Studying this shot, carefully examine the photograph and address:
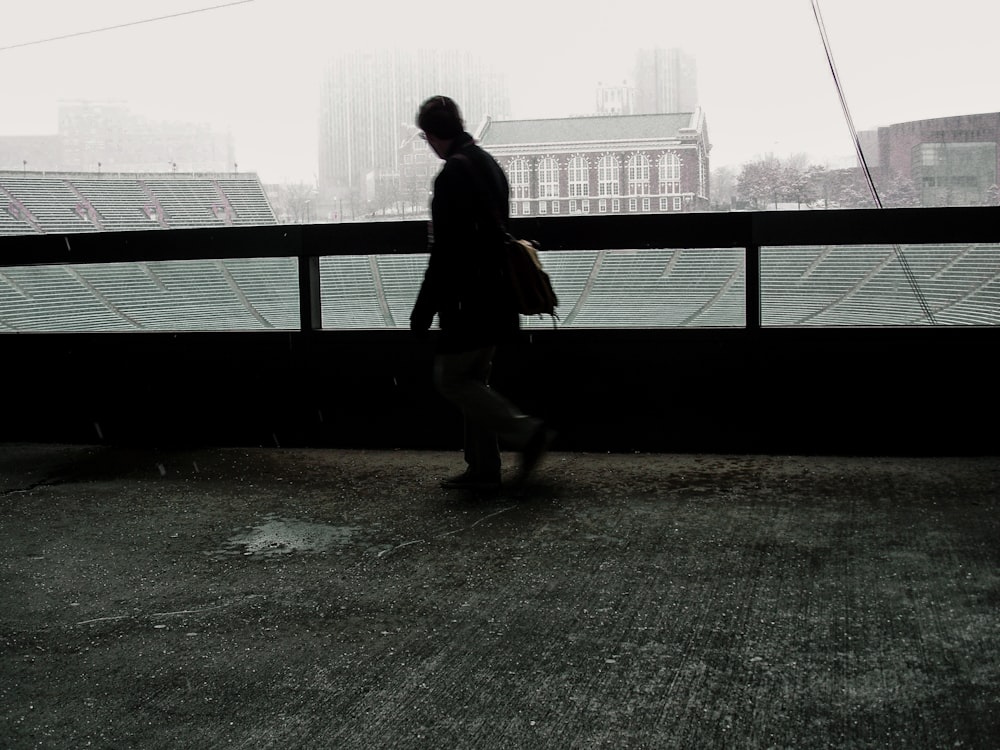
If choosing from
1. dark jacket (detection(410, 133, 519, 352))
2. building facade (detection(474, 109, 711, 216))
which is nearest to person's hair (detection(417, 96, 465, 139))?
dark jacket (detection(410, 133, 519, 352))

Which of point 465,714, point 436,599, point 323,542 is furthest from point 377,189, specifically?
point 465,714

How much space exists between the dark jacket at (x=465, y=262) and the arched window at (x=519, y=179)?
4.54 feet

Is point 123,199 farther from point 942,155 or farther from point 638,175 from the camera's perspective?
point 942,155

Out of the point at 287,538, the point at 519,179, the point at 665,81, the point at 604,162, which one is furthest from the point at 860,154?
the point at 287,538

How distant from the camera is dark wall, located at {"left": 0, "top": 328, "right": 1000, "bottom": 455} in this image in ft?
14.7

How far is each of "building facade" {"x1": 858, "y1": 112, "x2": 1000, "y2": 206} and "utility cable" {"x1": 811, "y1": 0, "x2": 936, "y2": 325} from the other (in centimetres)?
8

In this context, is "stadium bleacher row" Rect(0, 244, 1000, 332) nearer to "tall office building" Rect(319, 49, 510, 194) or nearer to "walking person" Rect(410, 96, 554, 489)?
"walking person" Rect(410, 96, 554, 489)

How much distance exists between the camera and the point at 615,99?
847 cm

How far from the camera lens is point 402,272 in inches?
198

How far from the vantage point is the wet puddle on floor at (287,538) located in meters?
3.26

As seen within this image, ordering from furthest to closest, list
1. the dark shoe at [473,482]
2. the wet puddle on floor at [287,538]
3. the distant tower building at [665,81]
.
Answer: the distant tower building at [665,81]
the dark shoe at [473,482]
the wet puddle on floor at [287,538]

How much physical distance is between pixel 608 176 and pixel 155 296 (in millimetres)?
2996

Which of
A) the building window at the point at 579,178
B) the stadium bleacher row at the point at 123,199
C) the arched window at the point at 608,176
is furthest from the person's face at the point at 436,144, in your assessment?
the stadium bleacher row at the point at 123,199

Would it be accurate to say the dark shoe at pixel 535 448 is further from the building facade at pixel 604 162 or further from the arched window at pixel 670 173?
the arched window at pixel 670 173
